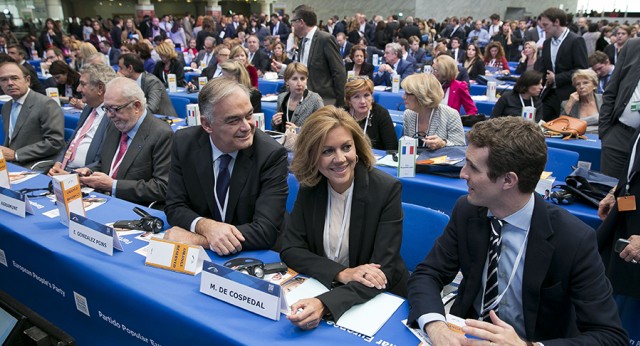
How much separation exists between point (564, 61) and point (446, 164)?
123 inches

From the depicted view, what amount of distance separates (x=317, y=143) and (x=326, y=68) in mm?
3485

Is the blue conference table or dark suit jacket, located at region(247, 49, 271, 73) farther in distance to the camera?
dark suit jacket, located at region(247, 49, 271, 73)

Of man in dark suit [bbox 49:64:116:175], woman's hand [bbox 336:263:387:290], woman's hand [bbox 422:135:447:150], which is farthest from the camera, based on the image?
woman's hand [bbox 422:135:447:150]

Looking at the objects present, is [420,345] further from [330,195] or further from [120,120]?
[120,120]

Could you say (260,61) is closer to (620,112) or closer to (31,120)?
(31,120)

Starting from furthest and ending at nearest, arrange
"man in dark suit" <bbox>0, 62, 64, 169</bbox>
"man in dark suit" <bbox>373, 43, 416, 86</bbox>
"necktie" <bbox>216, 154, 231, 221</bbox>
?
1. "man in dark suit" <bbox>373, 43, 416, 86</bbox>
2. "man in dark suit" <bbox>0, 62, 64, 169</bbox>
3. "necktie" <bbox>216, 154, 231, 221</bbox>

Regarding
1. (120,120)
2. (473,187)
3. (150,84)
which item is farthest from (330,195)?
(150,84)

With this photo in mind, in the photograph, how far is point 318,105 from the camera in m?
4.50

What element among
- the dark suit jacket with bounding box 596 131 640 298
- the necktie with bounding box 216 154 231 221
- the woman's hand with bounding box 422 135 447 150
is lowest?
the dark suit jacket with bounding box 596 131 640 298

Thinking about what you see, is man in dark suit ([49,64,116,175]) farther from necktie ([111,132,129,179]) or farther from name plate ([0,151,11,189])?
name plate ([0,151,11,189])

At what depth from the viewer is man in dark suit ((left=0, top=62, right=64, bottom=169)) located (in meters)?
3.86

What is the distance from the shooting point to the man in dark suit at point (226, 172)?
2.19 metres

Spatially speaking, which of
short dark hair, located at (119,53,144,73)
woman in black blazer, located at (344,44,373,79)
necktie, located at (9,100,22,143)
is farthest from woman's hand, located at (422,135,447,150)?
woman in black blazer, located at (344,44,373,79)

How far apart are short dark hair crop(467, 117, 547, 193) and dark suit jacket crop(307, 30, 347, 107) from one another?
3.87m
